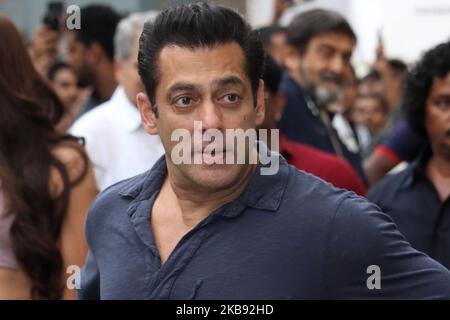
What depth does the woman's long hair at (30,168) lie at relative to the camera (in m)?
3.24

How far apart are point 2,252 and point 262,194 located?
1195mm

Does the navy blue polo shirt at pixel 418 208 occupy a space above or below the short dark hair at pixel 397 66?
below

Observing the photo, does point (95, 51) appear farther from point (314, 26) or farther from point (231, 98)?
point (231, 98)

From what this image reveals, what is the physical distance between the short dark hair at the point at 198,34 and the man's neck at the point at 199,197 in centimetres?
23

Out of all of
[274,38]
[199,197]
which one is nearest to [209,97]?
[199,197]

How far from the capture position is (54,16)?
6379mm

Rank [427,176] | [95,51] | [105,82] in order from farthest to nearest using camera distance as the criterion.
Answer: [95,51]
[105,82]
[427,176]

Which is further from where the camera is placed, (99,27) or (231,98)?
(99,27)

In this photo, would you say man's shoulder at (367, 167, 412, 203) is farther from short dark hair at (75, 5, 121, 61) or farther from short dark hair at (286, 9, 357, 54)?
short dark hair at (75, 5, 121, 61)

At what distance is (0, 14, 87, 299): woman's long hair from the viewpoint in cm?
324

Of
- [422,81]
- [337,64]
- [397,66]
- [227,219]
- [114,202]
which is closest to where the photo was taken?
[227,219]

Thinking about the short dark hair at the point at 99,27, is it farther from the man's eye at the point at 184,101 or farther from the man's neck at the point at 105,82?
the man's eye at the point at 184,101

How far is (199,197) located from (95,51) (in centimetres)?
359

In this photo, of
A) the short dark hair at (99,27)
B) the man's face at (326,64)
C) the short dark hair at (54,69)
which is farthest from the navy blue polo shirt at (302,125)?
the short dark hair at (54,69)
